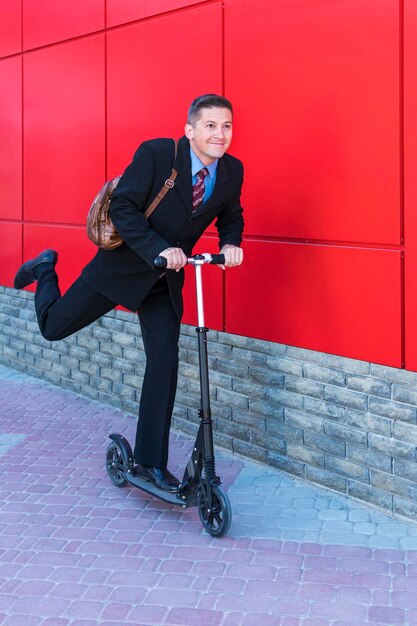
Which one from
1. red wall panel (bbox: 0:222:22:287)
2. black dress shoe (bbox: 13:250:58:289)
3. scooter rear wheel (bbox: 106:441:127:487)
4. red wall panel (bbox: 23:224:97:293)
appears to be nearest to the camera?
scooter rear wheel (bbox: 106:441:127:487)

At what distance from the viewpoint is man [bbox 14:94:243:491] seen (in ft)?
16.4

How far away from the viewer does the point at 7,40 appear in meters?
8.74

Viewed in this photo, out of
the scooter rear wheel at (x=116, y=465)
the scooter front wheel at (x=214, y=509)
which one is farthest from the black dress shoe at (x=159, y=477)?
the scooter front wheel at (x=214, y=509)

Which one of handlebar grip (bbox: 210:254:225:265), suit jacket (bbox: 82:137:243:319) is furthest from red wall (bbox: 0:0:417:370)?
handlebar grip (bbox: 210:254:225:265)

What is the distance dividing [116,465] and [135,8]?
10.4ft

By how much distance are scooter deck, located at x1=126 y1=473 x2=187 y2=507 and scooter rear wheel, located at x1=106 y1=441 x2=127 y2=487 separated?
10cm

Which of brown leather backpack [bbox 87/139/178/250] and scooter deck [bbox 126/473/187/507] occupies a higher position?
brown leather backpack [bbox 87/139/178/250]

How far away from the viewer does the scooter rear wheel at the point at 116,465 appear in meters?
5.69

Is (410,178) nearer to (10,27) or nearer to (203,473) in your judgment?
(203,473)

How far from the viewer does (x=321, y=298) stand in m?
5.67

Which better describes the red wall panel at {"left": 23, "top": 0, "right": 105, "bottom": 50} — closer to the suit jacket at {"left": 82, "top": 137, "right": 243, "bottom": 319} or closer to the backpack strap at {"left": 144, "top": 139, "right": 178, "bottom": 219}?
the suit jacket at {"left": 82, "top": 137, "right": 243, "bottom": 319}

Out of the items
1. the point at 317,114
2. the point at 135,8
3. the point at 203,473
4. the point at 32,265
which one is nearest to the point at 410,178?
the point at 317,114

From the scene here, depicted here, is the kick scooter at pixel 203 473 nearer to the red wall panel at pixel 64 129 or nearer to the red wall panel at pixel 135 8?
the red wall panel at pixel 135 8

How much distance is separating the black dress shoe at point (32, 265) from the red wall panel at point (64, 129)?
1418 mm
